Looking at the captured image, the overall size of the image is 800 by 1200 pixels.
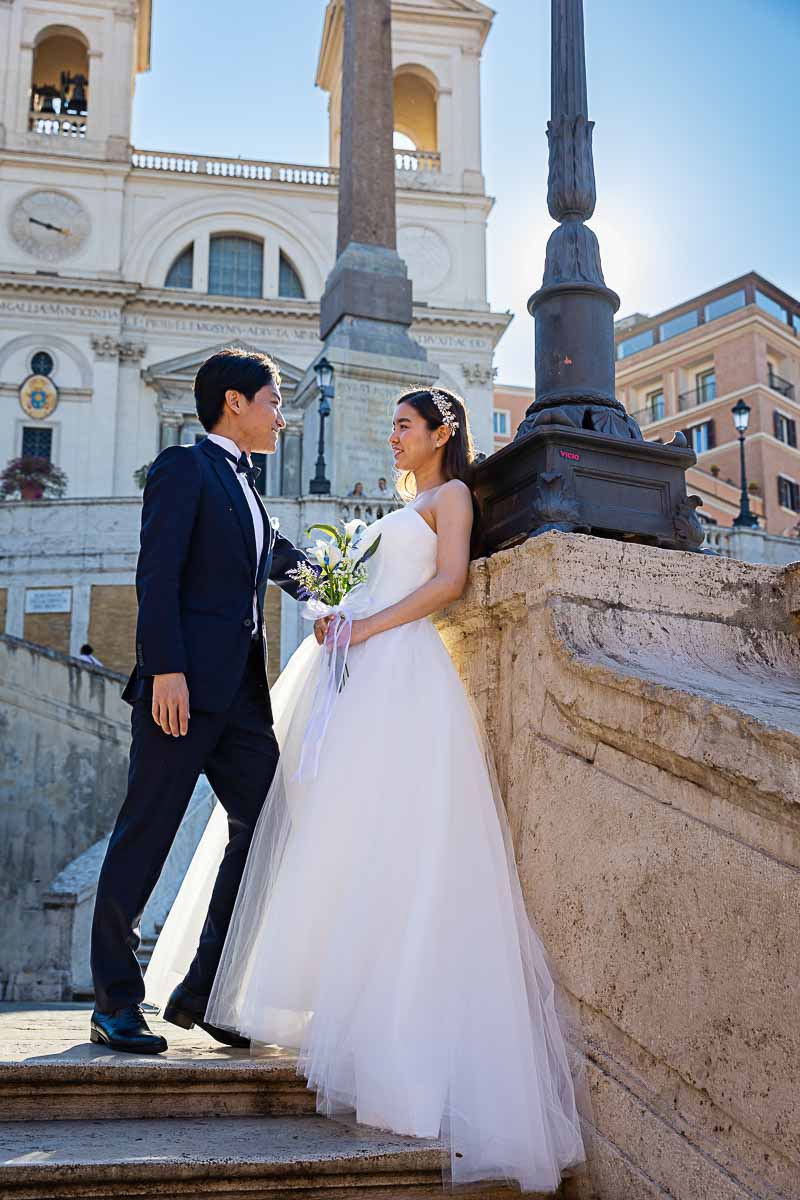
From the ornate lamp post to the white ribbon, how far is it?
0.52 metres

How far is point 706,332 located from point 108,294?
947 inches

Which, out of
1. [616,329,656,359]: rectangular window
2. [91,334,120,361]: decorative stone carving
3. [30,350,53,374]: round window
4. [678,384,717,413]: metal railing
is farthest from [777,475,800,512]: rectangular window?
[30,350,53,374]: round window

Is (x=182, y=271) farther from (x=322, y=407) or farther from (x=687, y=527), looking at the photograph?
(x=687, y=527)

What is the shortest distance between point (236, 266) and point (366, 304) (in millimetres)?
19779

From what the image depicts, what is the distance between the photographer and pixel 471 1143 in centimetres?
271

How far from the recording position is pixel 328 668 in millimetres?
3859

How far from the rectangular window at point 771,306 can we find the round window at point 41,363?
27457mm

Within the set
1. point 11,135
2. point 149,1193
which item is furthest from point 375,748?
point 11,135

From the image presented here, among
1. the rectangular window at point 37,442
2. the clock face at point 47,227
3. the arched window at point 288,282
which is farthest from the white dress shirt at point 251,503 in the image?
the arched window at point 288,282

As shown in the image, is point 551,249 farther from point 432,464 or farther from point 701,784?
point 701,784

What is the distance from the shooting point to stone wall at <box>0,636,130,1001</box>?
571 inches

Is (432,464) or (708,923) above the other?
(432,464)

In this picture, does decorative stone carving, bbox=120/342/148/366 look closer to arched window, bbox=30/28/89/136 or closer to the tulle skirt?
arched window, bbox=30/28/89/136

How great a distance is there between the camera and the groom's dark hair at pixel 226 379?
13.4 feet
